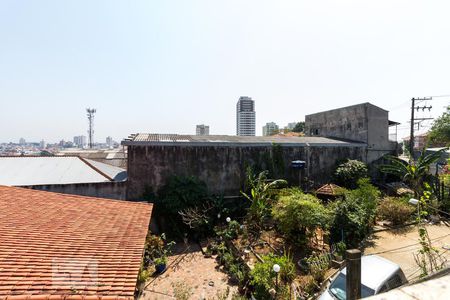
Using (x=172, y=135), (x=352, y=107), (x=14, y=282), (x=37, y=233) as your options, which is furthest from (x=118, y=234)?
(x=352, y=107)

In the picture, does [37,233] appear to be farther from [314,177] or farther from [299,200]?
[314,177]

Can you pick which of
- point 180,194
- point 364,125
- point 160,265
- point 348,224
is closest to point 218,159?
point 180,194

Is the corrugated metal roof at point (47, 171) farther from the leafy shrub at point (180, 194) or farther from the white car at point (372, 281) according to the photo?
the white car at point (372, 281)

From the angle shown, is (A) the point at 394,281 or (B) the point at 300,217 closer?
(A) the point at 394,281

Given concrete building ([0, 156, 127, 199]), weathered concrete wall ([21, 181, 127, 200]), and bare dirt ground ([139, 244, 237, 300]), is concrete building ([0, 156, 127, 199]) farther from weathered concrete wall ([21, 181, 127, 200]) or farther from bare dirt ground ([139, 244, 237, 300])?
bare dirt ground ([139, 244, 237, 300])

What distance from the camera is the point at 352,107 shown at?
20703mm

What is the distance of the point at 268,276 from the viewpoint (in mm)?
7594

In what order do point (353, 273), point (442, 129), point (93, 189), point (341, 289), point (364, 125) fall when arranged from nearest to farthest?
point (353, 273), point (341, 289), point (93, 189), point (364, 125), point (442, 129)

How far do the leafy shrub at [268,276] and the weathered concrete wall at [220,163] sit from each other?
7.20m

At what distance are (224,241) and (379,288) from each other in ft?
22.5

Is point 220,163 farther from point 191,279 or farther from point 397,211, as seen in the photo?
point 397,211

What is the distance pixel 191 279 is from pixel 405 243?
30.5 ft

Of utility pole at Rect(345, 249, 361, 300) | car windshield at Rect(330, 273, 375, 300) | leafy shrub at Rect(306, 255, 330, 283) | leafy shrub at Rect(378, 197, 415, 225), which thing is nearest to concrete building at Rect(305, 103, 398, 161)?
leafy shrub at Rect(378, 197, 415, 225)

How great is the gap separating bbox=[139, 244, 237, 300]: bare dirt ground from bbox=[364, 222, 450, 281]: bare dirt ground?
6021 millimetres
